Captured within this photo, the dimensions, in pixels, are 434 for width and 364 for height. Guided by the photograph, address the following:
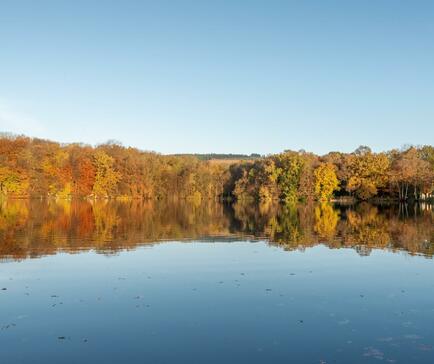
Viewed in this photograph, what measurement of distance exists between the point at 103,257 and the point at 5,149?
88258 millimetres

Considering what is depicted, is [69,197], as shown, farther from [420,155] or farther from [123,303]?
[123,303]

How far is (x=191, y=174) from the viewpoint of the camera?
128 meters

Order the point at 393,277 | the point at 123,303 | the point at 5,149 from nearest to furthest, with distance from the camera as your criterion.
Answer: the point at 123,303
the point at 393,277
the point at 5,149

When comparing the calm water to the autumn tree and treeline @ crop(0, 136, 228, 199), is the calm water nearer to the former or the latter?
treeline @ crop(0, 136, 228, 199)

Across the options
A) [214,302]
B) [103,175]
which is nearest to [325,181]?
[103,175]

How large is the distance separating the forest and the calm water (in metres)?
78.6

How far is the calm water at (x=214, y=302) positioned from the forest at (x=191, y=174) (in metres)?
→ 78.6

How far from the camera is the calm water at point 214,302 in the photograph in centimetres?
1064

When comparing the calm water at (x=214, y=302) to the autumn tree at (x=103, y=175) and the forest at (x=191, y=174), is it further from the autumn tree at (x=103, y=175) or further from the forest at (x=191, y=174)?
the autumn tree at (x=103, y=175)

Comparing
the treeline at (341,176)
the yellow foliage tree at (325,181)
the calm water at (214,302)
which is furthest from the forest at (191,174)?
the calm water at (214,302)

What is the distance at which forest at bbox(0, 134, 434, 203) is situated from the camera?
10181cm

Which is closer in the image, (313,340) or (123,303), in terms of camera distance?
(313,340)

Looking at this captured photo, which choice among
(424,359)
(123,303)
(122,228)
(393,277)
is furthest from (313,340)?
(122,228)

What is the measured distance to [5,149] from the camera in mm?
101062
